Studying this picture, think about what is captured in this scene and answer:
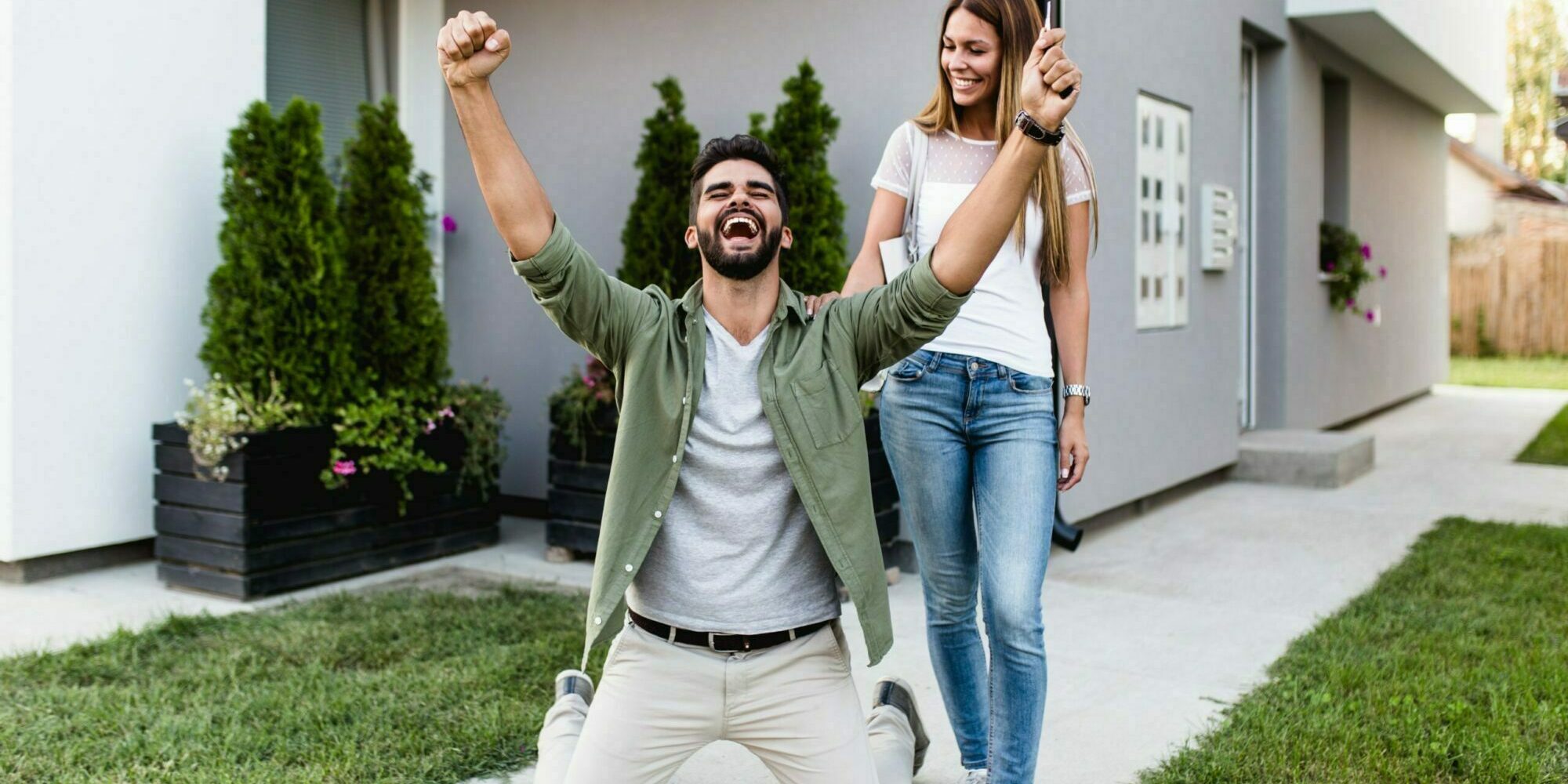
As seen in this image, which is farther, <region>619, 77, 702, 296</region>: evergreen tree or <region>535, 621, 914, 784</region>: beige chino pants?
<region>619, 77, 702, 296</region>: evergreen tree

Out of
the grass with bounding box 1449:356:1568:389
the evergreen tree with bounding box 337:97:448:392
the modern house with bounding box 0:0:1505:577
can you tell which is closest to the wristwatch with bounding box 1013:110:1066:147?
the modern house with bounding box 0:0:1505:577

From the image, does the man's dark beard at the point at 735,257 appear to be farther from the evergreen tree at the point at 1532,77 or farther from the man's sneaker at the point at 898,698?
the evergreen tree at the point at 1532,77

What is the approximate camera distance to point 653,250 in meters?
5.65

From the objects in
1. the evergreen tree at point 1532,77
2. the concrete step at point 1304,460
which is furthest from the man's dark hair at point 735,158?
the evergreen tree at point 1532,77

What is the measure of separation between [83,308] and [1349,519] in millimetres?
5680

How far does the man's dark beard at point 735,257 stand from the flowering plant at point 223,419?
305 centimetres

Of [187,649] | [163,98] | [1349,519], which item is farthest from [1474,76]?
[187,649]

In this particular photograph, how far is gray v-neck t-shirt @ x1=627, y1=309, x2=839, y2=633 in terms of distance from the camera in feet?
7.77

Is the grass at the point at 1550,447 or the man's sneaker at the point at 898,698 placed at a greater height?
the grass at the point at 1550,447

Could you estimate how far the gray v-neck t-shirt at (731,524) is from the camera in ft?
7.77

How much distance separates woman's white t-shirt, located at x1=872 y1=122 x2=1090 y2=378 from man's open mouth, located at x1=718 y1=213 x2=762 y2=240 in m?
0.57

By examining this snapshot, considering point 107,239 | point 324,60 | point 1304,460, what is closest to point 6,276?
point 107,239

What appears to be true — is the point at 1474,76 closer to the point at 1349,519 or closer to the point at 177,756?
the point at 1349,519

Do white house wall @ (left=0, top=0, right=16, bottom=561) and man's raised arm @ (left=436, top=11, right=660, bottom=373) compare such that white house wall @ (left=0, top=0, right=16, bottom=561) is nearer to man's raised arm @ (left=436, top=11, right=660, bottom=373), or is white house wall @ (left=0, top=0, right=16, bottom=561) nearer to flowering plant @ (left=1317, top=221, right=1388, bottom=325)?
man's raised arm @ (left=436, top=11, right=660, bottom=373)
